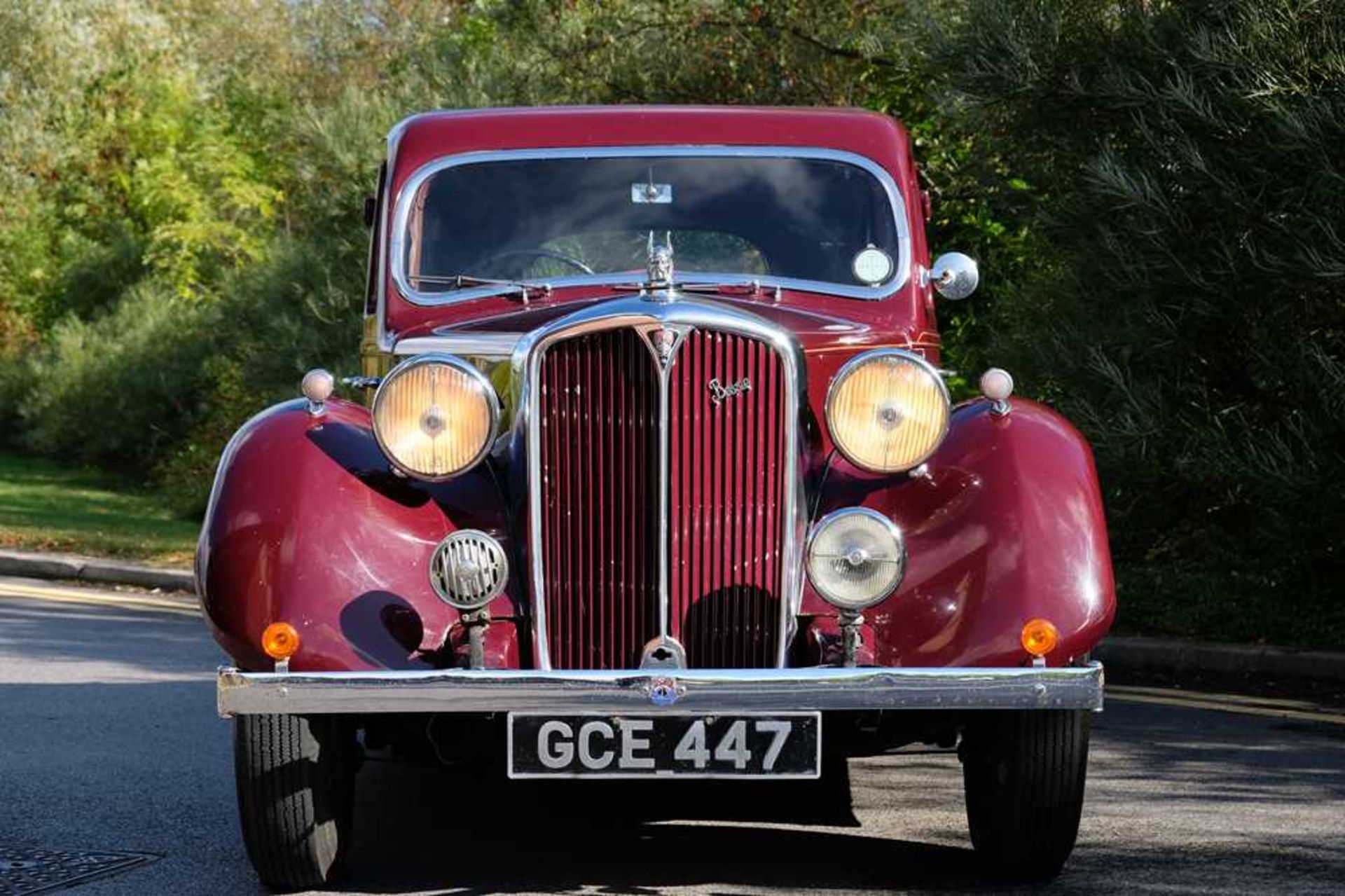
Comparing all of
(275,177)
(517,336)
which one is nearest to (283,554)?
(517,336)

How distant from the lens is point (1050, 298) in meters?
10.8

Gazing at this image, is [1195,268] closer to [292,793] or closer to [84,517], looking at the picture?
[292,793]

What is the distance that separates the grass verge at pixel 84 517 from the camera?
1480 centimetres

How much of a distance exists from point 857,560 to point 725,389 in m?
0.51

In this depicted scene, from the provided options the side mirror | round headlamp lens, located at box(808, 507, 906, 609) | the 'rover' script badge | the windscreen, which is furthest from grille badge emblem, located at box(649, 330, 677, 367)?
the side mirror

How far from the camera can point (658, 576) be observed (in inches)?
190

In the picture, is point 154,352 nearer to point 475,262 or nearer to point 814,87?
point 814,87

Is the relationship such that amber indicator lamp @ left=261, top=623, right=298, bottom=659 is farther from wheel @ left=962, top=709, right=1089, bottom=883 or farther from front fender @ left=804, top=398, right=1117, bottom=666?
wheel @ left=962, top=709, right=1089, bottom=883

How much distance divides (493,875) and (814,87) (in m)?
10.5

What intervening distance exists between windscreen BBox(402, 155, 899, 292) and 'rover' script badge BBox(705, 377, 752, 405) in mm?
A: 1295

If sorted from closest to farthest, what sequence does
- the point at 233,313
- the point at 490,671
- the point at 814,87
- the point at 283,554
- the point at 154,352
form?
the point at 490,671
the point at 283,554
the point at 814,87
the point at 233,313
the point at 154,352

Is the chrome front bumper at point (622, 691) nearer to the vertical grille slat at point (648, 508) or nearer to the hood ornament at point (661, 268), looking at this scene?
the vertical grille slat at point (648, 508)

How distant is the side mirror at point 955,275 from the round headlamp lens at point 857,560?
166 centimetres

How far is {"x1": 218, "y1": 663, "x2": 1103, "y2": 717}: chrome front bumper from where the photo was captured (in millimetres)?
4445
